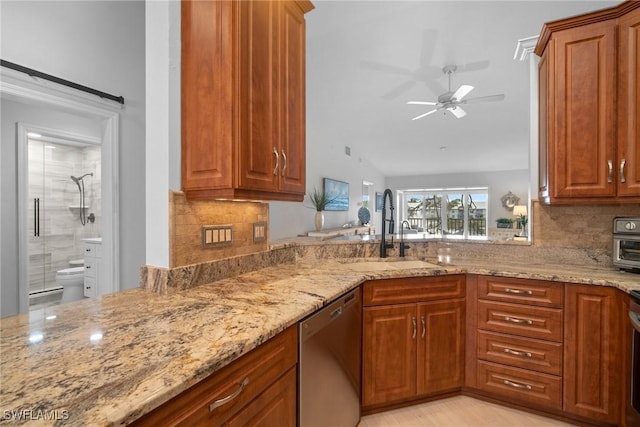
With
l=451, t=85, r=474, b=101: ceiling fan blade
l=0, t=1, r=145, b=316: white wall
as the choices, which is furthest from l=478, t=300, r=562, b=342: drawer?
l=0, t=1, r=145, b=316: white wall

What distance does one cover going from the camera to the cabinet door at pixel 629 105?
1.79 metres

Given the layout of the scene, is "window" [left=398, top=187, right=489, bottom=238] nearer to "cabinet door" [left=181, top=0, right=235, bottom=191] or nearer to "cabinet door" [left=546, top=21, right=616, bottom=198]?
"cabinet door" [left=546, top=21, right=616, bottom=198]

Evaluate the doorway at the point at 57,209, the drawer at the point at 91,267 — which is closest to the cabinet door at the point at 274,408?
the drawer at the point at 91,267

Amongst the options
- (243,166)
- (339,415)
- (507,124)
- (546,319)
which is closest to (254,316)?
(243,166)

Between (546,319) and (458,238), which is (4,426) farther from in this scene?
(458,238)

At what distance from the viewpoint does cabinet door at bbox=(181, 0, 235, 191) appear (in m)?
1.37

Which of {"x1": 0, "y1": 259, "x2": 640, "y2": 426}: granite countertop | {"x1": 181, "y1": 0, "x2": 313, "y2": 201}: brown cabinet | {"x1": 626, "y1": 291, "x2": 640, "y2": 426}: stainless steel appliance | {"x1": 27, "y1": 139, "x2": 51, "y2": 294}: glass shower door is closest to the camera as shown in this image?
→ {"x1": 0, "y1": 259, "x2": 640, "y2": 426}: granite countertop

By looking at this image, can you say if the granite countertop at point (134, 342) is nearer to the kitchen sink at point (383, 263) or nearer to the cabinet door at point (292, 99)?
the kitchen sink at point (383, 263)

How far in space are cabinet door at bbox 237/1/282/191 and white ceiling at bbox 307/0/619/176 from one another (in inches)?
50.6

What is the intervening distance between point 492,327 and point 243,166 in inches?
74.3

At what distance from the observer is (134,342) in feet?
2.92

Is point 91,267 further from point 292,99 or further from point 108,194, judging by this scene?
point 292,99

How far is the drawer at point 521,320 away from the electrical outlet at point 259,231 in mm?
1520

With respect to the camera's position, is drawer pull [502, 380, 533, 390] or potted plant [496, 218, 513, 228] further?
potted plant [496, 218, 513, 228]
